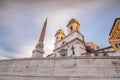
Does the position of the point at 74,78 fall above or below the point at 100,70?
below

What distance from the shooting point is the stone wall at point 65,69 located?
8.81m

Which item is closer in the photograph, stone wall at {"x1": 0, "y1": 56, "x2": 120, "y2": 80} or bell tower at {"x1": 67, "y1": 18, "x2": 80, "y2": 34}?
stone wall at {"x1": 0, "y1": 56, "x2": 120, "y2": 80}

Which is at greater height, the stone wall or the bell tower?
the bell tower

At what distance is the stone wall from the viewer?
8.81m

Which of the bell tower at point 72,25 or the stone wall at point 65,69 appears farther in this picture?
the bell tower at point 72,25

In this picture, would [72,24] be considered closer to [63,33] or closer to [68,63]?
[63,33]

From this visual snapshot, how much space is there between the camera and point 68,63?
976 cm

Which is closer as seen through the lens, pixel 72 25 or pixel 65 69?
pixel 65 69

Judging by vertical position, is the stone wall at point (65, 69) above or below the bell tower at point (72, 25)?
below

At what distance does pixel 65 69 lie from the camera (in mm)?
9414

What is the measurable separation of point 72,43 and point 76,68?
61.6 ft

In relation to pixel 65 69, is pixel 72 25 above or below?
above

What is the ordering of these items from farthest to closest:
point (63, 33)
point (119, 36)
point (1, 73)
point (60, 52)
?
1. point (63, 33)
2. point (60, 52)
3. point (119, 36)
4. point (1, 73)

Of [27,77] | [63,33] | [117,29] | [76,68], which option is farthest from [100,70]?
[63,33]
